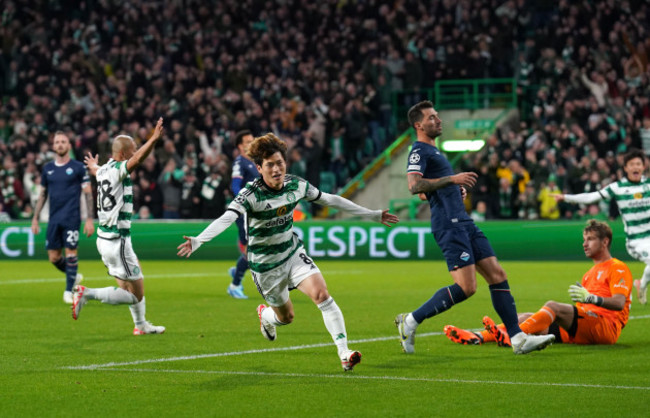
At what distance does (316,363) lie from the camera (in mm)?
9281

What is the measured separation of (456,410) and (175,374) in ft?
8.27

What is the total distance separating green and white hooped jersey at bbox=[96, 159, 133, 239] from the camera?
37.0 ft

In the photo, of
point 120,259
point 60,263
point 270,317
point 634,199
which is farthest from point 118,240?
point 634,199

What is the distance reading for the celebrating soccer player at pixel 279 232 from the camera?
28.7 ft

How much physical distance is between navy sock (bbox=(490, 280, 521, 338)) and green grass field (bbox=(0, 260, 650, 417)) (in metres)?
0.27

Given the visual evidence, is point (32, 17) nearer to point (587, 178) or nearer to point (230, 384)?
point (587, 178)

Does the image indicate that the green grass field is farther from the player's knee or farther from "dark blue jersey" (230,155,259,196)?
"dark blue jersey" (230,155,259,196)

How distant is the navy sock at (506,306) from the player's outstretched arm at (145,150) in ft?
11.0

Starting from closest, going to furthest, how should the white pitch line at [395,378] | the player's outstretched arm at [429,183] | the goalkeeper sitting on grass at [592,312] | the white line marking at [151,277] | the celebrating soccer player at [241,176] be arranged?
the white pitch line at [395,378] < the player's outstretched arm at [429,183] < the goalkeeper sitting on grass at [592,312] < the celebrating soccer player at [241,176] < the white line marking at [151,277]

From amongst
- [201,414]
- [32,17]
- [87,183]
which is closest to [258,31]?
[32,17]

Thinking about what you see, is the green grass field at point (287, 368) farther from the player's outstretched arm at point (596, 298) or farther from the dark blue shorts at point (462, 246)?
the dark blue shorts at point (462, 246)

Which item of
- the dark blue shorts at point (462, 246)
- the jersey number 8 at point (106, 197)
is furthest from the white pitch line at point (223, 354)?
the jersey number 8 at point (106, 197)

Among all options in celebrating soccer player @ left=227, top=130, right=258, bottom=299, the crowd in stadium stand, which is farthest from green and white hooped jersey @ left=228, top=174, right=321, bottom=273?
the crowd in stadium stand

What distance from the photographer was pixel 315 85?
1206 inches
